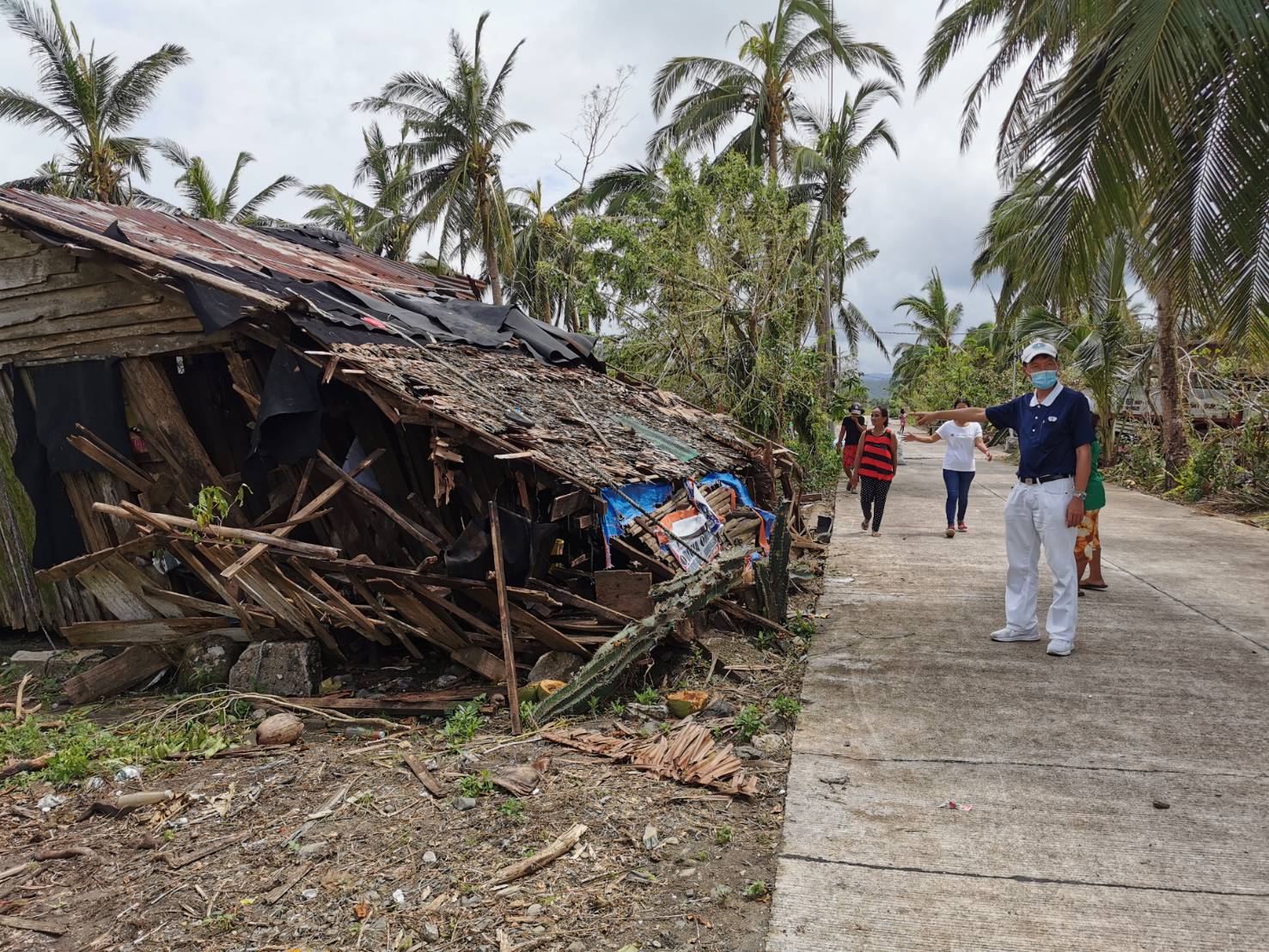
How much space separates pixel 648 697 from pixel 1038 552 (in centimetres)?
260

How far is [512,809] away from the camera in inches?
150

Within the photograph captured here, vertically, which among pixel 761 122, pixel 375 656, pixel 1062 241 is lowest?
pixel 375 656

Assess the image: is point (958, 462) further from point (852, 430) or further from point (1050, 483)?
point (1050, 483)

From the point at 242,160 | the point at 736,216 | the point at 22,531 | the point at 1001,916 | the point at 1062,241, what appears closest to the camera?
the point at 1001,916

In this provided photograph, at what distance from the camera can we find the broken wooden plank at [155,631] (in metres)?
6.44

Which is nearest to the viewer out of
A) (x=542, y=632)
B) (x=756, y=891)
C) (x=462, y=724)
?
(x=756, y=891)

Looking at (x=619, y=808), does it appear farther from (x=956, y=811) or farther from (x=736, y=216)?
(x=736, y=216)

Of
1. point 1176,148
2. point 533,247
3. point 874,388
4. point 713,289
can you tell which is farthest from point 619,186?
point 874,388

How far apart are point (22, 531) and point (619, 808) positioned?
6613 millimetres

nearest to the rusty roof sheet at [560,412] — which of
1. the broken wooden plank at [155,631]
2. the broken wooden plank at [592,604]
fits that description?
the broken wooden plank at [592,604]

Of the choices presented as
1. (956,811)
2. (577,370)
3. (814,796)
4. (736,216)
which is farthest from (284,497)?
(736,216)

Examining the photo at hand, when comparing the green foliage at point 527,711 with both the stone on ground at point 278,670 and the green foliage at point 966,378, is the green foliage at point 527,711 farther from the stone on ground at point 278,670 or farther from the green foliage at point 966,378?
the green foliage at point 966,378

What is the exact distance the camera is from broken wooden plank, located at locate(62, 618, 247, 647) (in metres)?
6.44

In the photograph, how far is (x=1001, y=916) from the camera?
114 inches
